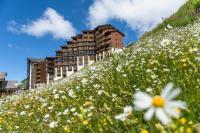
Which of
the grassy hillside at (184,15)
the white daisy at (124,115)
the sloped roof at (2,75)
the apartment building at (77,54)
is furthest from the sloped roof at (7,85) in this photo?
the white daisy at (124,115)

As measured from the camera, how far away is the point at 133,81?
775 centimetres

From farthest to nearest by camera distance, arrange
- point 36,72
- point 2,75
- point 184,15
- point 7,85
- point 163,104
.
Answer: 1. point 36,72
2. point 2,75
3. point 7,85
4. point 184,15
5. point 163,104

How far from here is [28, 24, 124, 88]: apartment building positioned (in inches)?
2677

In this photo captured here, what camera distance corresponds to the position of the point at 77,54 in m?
78.0

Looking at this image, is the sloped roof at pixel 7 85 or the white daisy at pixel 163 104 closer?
the white daisy at pixel 163 104

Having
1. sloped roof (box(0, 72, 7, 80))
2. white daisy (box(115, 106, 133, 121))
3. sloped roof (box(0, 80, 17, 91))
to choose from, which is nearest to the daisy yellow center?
white daisy (box(115, 106, 133, 121))

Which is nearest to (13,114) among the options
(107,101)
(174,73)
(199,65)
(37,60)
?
(107,101)

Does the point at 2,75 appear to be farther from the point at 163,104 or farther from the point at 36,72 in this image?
the point at 163,104

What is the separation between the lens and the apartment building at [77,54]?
223 ft

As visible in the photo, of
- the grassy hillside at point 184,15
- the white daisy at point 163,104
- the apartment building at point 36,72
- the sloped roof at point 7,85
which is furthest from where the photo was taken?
the apartment building at point 36,72

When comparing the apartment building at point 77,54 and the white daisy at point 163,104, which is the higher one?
the apartment building at point 77,54

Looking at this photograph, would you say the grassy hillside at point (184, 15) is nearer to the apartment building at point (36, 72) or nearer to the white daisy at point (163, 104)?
the white daisy at point (163, 104)

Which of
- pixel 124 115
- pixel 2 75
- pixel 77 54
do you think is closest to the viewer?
pixel 124 115

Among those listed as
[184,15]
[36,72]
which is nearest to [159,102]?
[184,15]
